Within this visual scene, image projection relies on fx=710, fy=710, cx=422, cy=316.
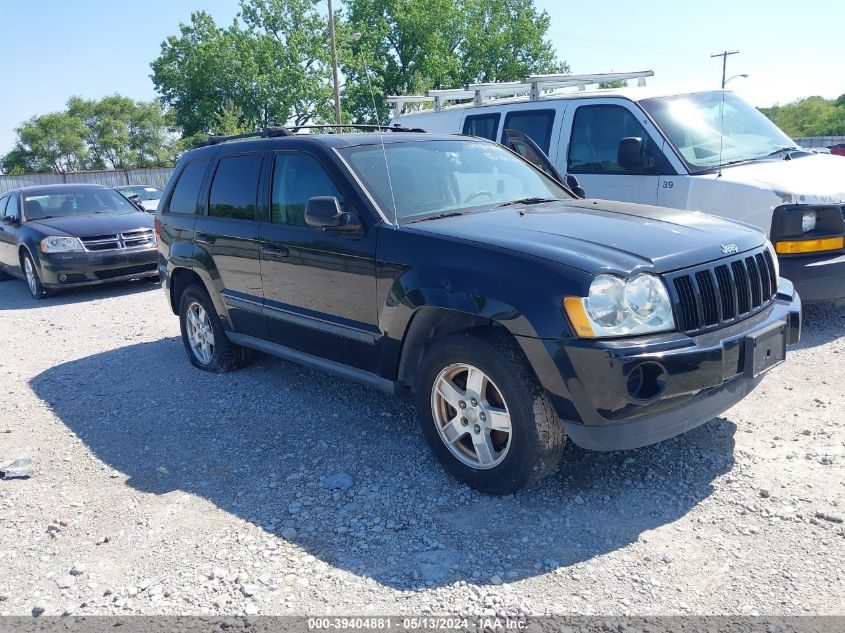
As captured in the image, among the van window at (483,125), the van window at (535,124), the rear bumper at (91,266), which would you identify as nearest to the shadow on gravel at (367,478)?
the van window at (535,124)

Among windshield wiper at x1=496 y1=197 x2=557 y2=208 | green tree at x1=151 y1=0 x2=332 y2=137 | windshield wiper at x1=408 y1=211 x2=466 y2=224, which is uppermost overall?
green tree at x1=151 y1=0 x2=332 y2=137

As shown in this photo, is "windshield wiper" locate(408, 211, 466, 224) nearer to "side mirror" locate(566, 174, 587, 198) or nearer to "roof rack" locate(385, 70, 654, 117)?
"side mirror" locate(566, 174, 587, 198)

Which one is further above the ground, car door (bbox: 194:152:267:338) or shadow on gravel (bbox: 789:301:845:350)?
car door (bbox: 194:152:267:338)

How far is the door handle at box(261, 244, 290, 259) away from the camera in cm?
466

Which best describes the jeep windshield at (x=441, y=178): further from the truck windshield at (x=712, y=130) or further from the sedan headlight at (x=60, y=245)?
the sedan headlight at (x=60, y=245)

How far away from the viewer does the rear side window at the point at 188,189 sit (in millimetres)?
5754

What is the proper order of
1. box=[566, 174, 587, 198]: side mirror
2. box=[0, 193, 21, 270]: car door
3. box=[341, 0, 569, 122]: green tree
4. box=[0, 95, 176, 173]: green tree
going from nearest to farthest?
box=[566, 174, 587, 198]: side mirror → box=[0, 193, 21, 270]: car door → box=[341, 0, 569, 122]: green tree → box=[0, 95, 176, 173]: green tree

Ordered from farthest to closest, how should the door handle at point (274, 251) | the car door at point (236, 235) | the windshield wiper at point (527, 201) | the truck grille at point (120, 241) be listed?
the truck grille at point (120, 241) < the car door at point (236, 235) < the door handle at point (274, 251) < the windshield wiper at point (527, 201)

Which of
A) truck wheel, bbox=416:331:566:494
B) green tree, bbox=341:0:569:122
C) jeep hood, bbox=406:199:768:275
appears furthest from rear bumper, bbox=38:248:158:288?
green tree, bbox=341:0:569:122

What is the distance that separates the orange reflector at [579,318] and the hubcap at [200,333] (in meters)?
3.65

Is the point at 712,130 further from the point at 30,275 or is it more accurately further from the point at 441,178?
the point at 30,275

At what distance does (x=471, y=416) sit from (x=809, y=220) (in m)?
3.72

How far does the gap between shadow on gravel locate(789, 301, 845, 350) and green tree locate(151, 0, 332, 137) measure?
131ft

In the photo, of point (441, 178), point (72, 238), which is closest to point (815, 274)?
point (441, 178)
